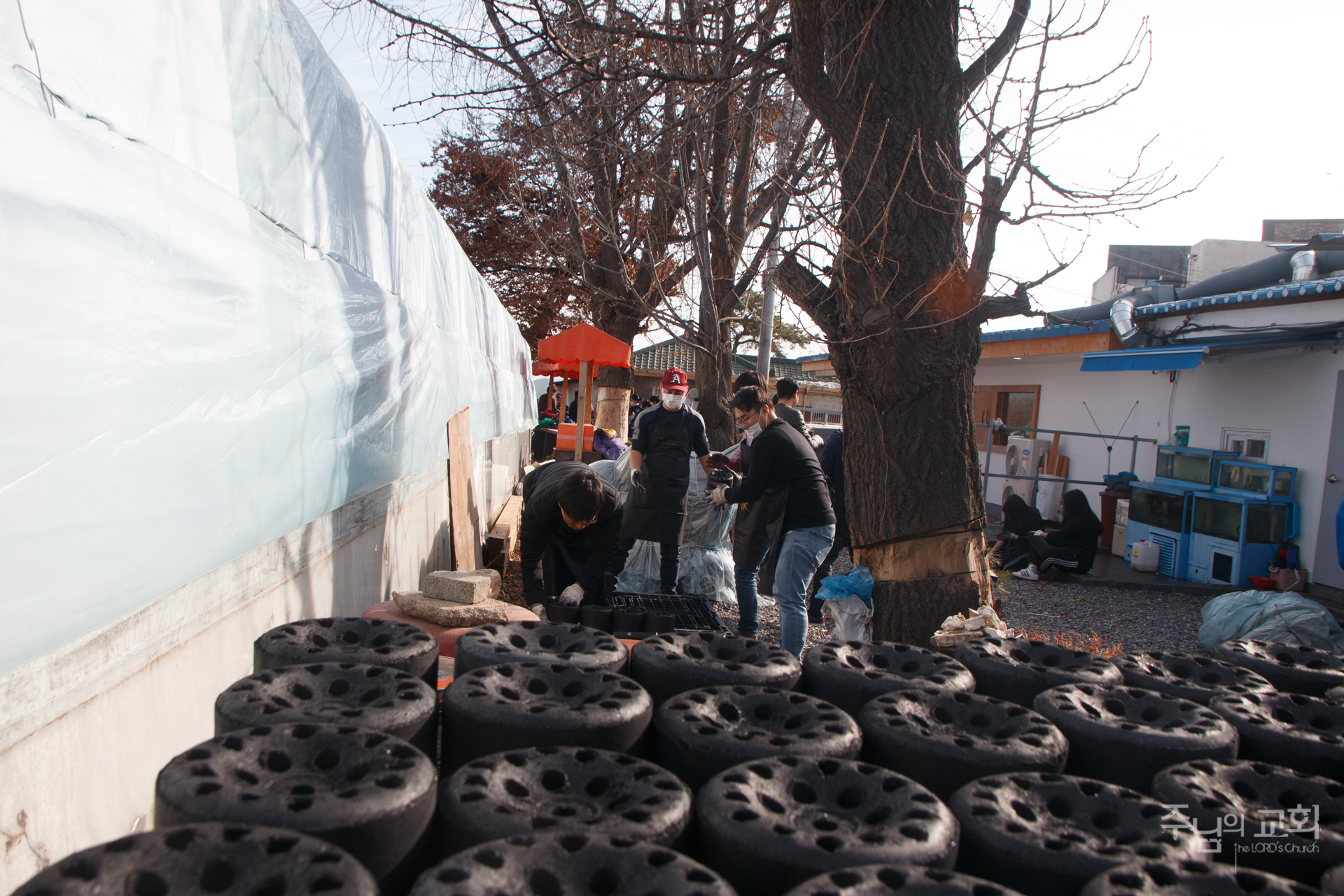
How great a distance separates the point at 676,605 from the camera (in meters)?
A: 6.42

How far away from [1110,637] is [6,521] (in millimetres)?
8245

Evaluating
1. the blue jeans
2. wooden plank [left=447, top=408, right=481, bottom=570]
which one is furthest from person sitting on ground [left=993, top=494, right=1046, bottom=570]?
wooden plank [left=447, top=408, right=481, bottom=570]

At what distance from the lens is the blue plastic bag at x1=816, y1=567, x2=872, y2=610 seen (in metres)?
5.18

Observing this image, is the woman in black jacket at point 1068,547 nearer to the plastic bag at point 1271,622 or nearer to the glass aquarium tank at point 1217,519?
the glass aquarium tank at point 1217,519

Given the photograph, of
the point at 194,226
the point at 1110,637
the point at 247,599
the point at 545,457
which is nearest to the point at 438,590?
the point at 247,599

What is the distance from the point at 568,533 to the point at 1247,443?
9.12m

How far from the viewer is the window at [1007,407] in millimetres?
14633

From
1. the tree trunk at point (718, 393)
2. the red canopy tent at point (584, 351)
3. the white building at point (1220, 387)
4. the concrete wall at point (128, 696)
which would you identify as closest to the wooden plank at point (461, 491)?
the concrete wall at point (128, 696)

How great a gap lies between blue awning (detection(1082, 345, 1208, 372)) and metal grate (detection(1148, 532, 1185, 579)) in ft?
6.92

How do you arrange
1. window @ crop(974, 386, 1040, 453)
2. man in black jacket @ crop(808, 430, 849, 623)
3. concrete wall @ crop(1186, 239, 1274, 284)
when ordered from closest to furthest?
man in black jacket @ crop(808, 430, 849, 623), window @ crop(974, 386, 1040, 453), concrete wall @ crop(1186, 239, 1274, 284)

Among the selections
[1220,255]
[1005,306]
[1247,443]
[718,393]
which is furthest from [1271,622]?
[1220,255]

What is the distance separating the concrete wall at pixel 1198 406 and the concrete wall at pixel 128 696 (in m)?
10.3

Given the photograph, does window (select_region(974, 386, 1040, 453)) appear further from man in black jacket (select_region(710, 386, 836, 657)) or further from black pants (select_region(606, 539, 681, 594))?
man in black jacket (select_region(710, 386, 836, 657))

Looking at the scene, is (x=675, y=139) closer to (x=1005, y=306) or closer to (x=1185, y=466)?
(x=1005, y=306)
